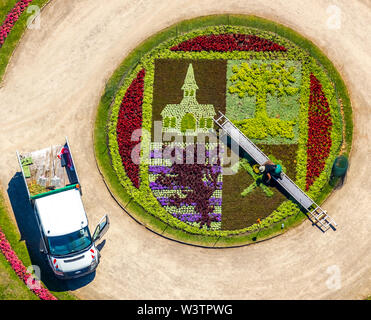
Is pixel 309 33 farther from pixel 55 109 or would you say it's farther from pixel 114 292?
pixel 114 292

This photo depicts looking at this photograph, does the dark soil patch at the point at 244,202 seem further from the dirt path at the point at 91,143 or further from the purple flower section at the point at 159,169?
the purple flower section at the point at 159,169

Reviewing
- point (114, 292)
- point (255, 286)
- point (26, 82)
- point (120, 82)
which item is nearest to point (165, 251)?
point (114, 292)

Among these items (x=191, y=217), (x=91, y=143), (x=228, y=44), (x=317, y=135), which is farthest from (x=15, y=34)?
(x=317, y=135)

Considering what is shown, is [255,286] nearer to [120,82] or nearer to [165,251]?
[165,251]

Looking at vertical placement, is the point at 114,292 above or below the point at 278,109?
below

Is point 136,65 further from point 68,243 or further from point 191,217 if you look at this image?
point 68,243

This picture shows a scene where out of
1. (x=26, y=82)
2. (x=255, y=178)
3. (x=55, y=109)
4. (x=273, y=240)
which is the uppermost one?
(x=26, y=82)

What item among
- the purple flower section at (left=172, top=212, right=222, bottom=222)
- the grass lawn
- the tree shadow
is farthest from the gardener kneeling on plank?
the grass lawn
